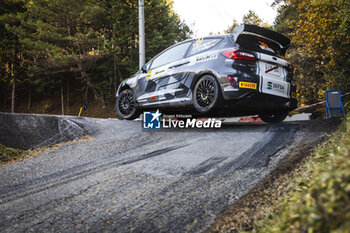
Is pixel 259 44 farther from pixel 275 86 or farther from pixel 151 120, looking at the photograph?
pixel 151 120

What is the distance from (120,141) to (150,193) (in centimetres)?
271

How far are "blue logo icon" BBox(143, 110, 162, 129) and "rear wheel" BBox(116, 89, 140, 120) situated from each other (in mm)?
783

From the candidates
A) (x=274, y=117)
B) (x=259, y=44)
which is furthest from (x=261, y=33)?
(x=274, y=117)

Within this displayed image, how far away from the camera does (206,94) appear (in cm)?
524

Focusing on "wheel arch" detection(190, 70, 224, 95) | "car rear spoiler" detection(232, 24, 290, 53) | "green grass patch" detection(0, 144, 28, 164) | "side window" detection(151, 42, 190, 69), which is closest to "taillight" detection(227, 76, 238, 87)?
"wheel arch" detection(190, 70, 224, 95)

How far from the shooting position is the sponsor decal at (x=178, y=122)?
6219 millimetres

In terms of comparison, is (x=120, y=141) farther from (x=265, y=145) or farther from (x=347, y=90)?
(x=347, y=90)

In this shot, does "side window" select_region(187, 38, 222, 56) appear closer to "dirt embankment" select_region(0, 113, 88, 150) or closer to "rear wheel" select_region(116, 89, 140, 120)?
"rear wheel" select_region(116, 89, 140, 120)

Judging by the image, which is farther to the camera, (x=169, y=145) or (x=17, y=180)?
(x=169, y=145)

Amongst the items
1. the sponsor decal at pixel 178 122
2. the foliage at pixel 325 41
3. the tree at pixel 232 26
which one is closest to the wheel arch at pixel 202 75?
the sponsor decal at pixel 178 122

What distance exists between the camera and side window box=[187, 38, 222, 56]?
5367mm

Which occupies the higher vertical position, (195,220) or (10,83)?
(10,83)

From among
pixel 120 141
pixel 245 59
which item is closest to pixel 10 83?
pixel 120 141

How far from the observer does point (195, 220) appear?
211 centimetres
